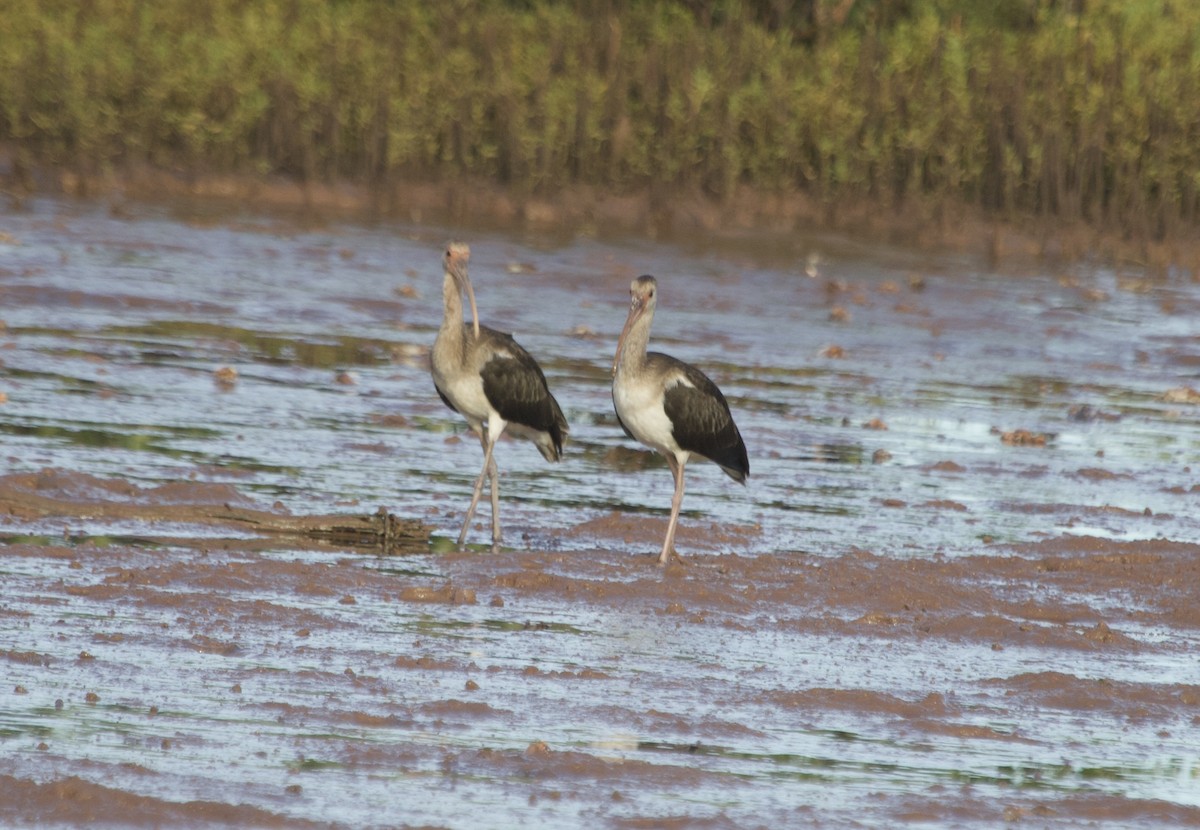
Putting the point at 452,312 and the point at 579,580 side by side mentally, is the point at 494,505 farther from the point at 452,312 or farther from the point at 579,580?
the point at 579,580

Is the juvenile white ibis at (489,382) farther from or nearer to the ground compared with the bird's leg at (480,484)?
farther from the ground

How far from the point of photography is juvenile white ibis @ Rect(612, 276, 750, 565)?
8219 millimetres

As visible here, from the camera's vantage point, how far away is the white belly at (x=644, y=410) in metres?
8.20

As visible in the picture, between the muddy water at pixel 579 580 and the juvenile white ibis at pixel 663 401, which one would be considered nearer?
the muddy water at pixel 579 580

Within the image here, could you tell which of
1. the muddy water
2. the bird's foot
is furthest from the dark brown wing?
the bird's foot

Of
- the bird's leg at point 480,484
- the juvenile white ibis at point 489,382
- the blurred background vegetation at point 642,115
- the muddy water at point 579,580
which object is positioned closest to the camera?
the muddy water at point 579,580

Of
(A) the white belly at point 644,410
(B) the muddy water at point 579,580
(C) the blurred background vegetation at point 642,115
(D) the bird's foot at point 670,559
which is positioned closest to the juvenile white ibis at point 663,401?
(A) the white belly at point 644,410

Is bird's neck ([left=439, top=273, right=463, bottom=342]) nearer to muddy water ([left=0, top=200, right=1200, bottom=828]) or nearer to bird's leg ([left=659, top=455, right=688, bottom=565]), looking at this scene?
muddy water ([left=0, top=200, right=1200, bottom=828])

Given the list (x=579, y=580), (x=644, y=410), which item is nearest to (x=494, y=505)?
(x=644, y=410)

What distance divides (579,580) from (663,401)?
116 cm

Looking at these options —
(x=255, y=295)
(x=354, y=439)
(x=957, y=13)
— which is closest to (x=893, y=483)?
(x=354, y=439)

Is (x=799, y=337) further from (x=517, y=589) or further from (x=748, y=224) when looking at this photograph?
(x=517, y=589)

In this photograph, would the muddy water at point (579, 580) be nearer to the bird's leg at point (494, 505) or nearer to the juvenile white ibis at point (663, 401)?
the bird's leg at point (494, 505)

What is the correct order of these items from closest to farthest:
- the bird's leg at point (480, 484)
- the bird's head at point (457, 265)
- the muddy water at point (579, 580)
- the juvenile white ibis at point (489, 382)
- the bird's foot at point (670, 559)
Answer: the muddy water at point (579, 580) < the bird's foot at point (670, 559) < the bird's leg at point (480, 484) < the juvenile white ibis at point (489, 382) < the bird's head at point (457, 265)
